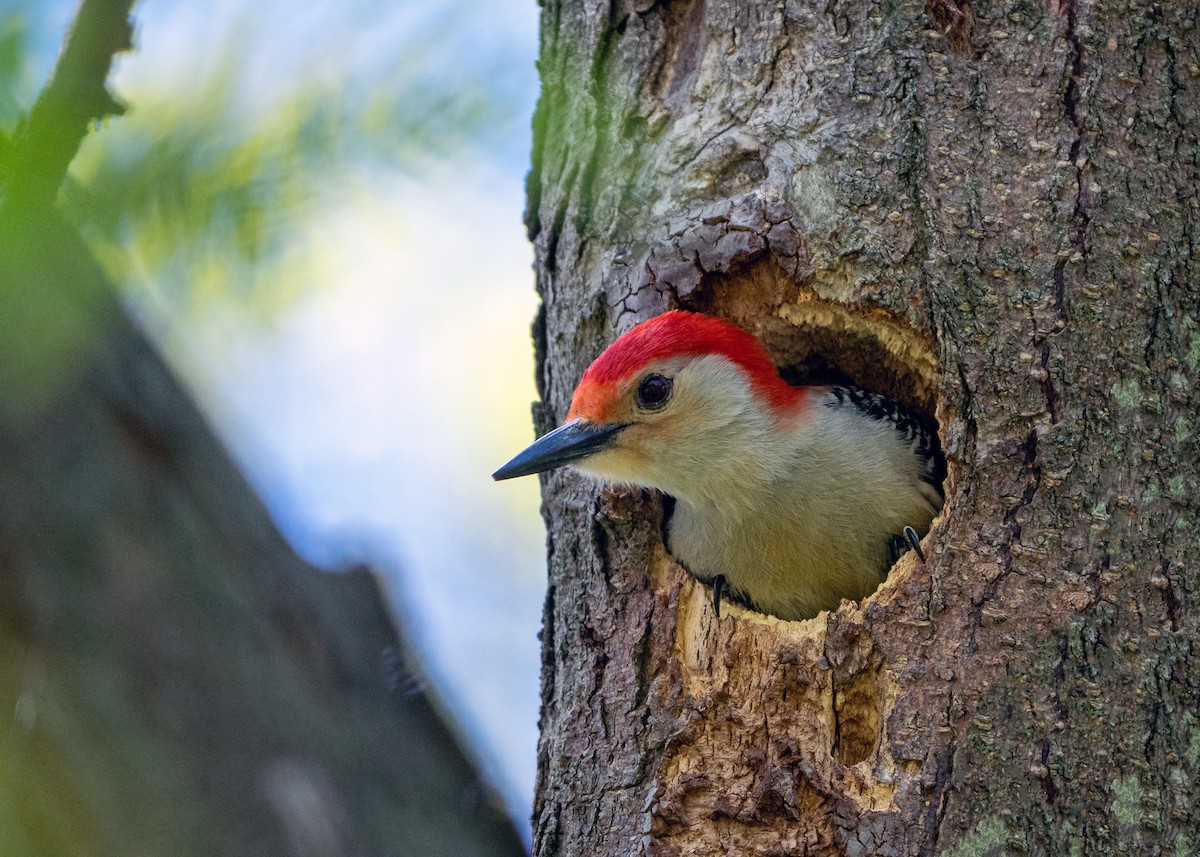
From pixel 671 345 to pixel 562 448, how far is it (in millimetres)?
440

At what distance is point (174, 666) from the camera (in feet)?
13.0

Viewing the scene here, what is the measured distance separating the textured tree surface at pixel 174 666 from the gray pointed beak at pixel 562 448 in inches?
45.6

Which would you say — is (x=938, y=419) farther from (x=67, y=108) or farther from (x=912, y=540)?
(x=67, y=108)

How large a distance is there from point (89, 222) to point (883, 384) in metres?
2.72

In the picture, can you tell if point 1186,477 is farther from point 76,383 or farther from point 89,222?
point 76,383

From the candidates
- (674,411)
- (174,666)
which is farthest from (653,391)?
(174,666)

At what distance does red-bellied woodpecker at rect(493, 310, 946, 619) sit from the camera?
140 inches

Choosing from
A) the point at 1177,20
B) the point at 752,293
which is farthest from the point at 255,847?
the point at 1177,20

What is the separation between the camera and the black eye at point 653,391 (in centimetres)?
363

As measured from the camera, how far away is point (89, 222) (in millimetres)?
1579

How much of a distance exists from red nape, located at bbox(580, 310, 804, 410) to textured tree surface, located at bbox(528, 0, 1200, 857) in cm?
8

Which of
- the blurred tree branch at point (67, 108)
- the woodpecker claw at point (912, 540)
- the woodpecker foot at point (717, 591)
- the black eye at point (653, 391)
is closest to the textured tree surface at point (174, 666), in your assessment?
the blurred tree branch at point (67, 108)

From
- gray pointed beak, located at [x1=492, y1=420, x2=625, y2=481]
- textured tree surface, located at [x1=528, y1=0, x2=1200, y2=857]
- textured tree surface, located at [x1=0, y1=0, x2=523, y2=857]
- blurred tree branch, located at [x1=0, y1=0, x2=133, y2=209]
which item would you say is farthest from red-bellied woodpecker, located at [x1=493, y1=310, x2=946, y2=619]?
blurred tree branch, located at [x1=0, y1=0, x2=133, y2=209]

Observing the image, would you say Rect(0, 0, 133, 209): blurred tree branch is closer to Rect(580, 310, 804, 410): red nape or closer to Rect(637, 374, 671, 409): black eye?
Rect(580, 310, 804, 410): red nape
